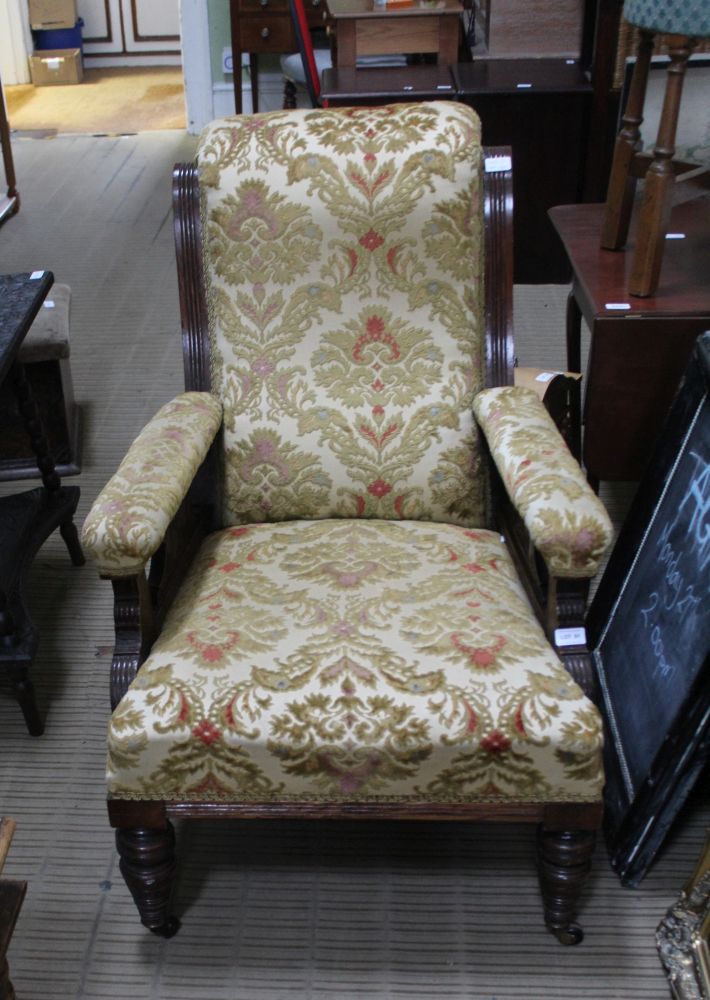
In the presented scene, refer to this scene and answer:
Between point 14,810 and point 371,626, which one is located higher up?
point 371,626

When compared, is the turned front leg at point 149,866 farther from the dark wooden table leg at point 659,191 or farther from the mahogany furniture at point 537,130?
the mahogany furniture at point 537,130

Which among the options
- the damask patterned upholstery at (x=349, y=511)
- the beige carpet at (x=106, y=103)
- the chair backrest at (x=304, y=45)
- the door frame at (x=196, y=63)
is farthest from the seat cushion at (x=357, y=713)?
the beige carpet at (x=106, y=103)

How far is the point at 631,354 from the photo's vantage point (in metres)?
1.95

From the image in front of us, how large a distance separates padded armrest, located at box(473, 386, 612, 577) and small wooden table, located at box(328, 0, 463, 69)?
2.16 meters

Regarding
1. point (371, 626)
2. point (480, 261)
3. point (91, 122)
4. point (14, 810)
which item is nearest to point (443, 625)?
point (371, 626)

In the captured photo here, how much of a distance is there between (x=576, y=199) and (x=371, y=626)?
2.32 meters

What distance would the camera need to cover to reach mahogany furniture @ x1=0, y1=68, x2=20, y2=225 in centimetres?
405

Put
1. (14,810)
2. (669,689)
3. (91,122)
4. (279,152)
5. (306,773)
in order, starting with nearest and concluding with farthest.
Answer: (306,773), (669,689), (279,152), (14,810), (91,122)

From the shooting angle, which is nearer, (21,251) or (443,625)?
(443,625)

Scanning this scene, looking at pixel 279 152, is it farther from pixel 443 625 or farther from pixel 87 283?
pixel 87 283

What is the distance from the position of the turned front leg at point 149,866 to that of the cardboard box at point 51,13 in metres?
5.46

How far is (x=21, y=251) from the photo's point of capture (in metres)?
3.84

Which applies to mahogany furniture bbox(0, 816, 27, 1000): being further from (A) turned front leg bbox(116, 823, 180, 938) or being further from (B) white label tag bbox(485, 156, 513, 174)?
(B) white label tag bbox(485, 156, 513, 174)

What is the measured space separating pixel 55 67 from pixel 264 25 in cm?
198
